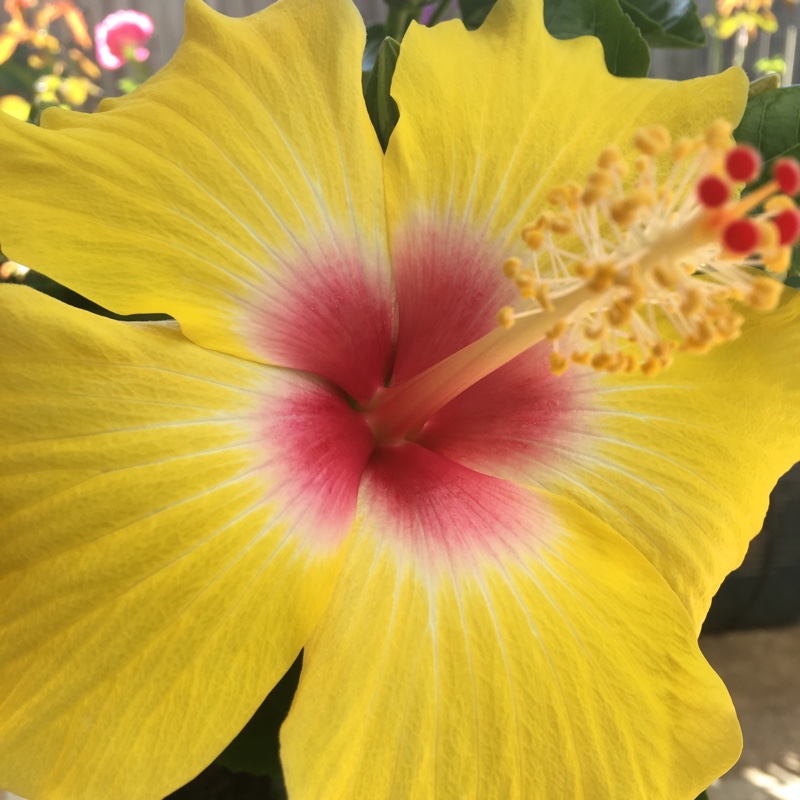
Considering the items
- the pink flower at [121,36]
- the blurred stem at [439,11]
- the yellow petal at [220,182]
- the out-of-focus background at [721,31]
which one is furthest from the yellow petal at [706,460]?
the pink flower at [121,36]

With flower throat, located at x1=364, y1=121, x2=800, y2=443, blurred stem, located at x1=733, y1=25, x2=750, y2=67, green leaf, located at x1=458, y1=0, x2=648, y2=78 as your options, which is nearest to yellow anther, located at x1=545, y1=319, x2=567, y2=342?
flower throat, located at x1=364, y1=121, x2=800, y2=443

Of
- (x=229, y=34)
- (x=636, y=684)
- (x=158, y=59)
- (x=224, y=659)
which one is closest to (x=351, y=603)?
(x=224, y=659)

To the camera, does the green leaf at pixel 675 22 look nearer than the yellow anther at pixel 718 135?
No

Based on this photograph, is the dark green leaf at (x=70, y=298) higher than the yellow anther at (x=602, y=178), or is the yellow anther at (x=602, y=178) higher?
the dark green leaf at (x=70, y=298)

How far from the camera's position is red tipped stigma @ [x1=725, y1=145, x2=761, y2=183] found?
400 mm

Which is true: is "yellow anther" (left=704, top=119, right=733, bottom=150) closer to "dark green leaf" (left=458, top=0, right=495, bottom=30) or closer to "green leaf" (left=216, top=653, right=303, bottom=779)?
"green leaf" (left=216, top=653, right=303, bottom=779)

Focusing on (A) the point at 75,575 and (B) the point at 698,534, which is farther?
(B) the point at 698,534

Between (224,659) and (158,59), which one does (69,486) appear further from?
(158,59)

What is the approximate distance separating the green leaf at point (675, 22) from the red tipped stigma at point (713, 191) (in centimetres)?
52

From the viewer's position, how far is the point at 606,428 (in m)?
0.58

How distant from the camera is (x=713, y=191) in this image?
405 millimetres

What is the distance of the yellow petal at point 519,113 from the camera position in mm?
548

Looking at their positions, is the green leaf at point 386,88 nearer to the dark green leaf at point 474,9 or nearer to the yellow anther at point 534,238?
the yellow anther at point 534,238

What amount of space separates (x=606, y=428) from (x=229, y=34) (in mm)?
383
